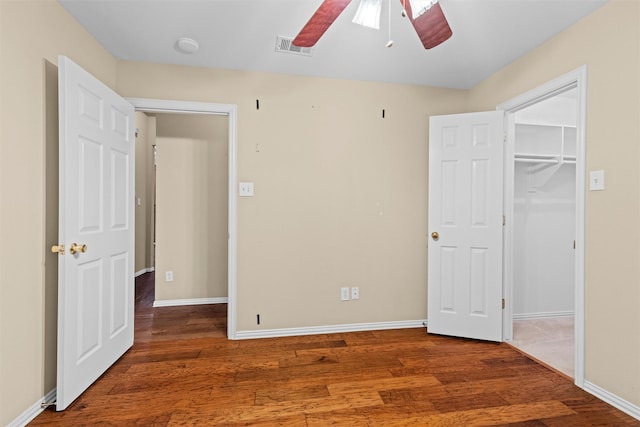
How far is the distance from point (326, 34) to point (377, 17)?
77cm

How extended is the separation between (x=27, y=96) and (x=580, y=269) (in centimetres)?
349

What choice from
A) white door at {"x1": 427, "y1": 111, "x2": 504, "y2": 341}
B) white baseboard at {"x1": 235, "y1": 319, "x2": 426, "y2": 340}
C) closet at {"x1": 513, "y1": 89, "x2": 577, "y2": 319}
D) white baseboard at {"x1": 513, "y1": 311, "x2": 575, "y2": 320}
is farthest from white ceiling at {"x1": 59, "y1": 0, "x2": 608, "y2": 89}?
white baseboard at {"x1": 513, "y1": 311, "x2": 575, "y2": 320}

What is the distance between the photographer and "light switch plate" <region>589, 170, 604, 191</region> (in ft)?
6.23

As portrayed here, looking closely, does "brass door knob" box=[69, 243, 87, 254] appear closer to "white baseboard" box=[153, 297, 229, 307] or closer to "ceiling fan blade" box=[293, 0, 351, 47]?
"ceiling fan blade" box=[293, 0, 351, 47]

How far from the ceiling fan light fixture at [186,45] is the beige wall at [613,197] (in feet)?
8.74

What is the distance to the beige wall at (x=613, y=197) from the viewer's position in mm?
1735

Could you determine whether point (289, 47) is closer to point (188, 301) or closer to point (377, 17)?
point (377, 17)

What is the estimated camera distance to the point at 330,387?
200 cm

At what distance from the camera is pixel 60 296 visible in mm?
1742

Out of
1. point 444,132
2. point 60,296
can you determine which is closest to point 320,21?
point 444,132

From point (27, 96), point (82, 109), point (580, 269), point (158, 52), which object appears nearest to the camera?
point (27, 96)

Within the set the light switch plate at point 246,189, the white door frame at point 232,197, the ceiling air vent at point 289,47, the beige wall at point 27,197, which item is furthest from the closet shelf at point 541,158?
the beige wall at point 27,197

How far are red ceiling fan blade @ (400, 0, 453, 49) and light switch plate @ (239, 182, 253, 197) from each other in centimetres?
177

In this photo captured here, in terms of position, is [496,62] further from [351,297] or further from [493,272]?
[351,297]
